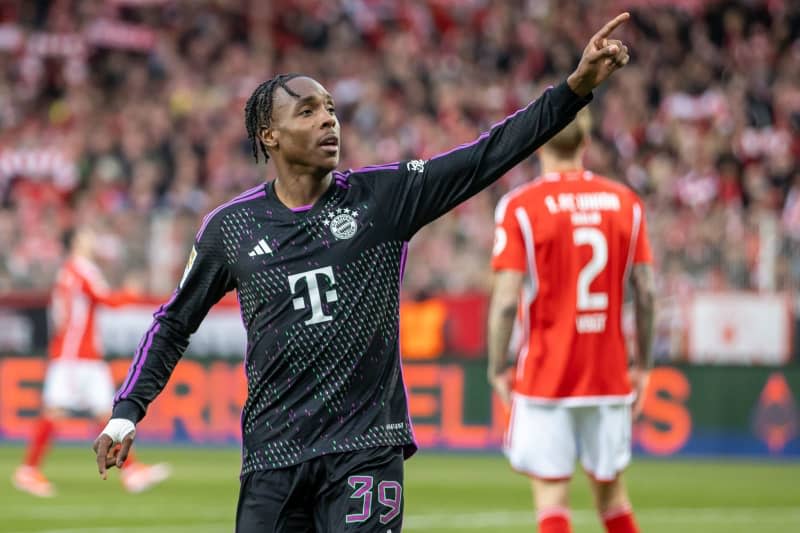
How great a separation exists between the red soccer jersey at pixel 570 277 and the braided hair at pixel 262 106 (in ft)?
6.86

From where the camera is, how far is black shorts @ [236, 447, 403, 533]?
4883mm

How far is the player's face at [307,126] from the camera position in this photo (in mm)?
5008

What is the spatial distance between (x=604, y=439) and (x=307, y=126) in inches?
105

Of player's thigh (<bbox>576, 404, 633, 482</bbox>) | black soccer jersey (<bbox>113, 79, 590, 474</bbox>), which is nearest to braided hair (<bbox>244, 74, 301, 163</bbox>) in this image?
black soccer jersey (<bbox>113, 79, 590, 474</bbox>)

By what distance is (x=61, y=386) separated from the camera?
44.5ft

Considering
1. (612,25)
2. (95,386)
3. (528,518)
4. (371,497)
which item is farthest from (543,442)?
(95,386)

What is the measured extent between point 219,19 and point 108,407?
1141cm

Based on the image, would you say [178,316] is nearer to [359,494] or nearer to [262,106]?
[262,106]

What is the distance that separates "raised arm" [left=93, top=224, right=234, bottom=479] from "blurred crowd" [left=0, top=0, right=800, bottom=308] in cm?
1241

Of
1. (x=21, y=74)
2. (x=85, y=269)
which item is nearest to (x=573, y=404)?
(x=85, y=269)

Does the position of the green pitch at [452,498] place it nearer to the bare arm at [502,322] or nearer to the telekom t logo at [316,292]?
the bare arm at [502,322]

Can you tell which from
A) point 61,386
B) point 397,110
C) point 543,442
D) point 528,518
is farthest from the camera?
point 397,110

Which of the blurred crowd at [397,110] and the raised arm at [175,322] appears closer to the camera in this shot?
the raised arm at [175,322]

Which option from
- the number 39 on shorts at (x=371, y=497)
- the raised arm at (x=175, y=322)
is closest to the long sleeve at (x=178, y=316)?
the raised arm at (x=175, y=322)
